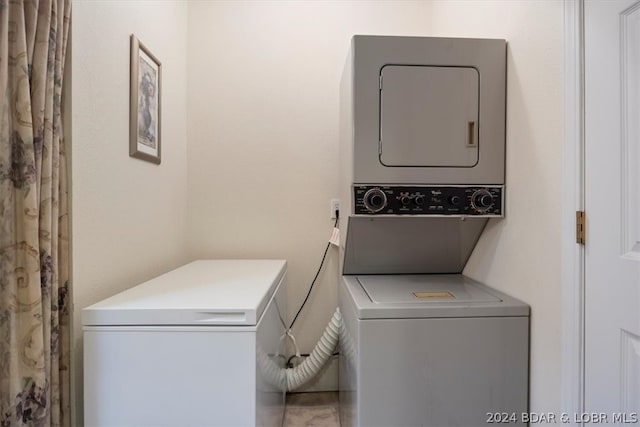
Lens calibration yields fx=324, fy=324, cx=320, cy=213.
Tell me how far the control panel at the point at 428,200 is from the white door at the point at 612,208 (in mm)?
441

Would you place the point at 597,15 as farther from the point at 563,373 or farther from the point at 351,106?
the point at 563,373

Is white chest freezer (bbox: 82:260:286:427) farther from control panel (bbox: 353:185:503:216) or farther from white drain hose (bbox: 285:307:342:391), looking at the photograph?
white drain hose (bbox: 285:307:342:391)

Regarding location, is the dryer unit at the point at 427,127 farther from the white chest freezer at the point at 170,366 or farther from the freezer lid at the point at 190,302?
the white chest freezer at the point at 170,366

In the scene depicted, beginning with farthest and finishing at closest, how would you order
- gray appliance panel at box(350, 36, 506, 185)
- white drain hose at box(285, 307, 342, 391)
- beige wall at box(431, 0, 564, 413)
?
white drain hose at box(285, 307, 342, 391) < gray appliance panel at box(350, 36, 506, 185) < beige wall at box(431, 0, 564, 413)

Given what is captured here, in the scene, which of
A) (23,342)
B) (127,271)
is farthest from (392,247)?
(23,342)

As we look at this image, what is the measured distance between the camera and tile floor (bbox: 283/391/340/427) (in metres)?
1.93

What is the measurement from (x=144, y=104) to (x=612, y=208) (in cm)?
193

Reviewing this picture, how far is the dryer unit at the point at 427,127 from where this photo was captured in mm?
1415

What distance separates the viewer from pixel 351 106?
4.80 ft

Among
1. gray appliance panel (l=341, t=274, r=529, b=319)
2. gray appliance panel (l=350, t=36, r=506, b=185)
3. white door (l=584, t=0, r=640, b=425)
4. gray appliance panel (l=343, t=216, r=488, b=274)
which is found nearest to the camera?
white door (l=584, t=0, r=640, b=425)

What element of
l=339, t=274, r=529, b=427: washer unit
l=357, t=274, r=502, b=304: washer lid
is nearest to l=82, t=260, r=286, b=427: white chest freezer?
l=339, t=274, r=529, b=427: washer unit

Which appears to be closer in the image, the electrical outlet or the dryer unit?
the dryer unit

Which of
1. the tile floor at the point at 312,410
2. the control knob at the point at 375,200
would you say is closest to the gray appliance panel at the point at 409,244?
the control knob at the point at 375,200

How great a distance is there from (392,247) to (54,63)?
154cm
